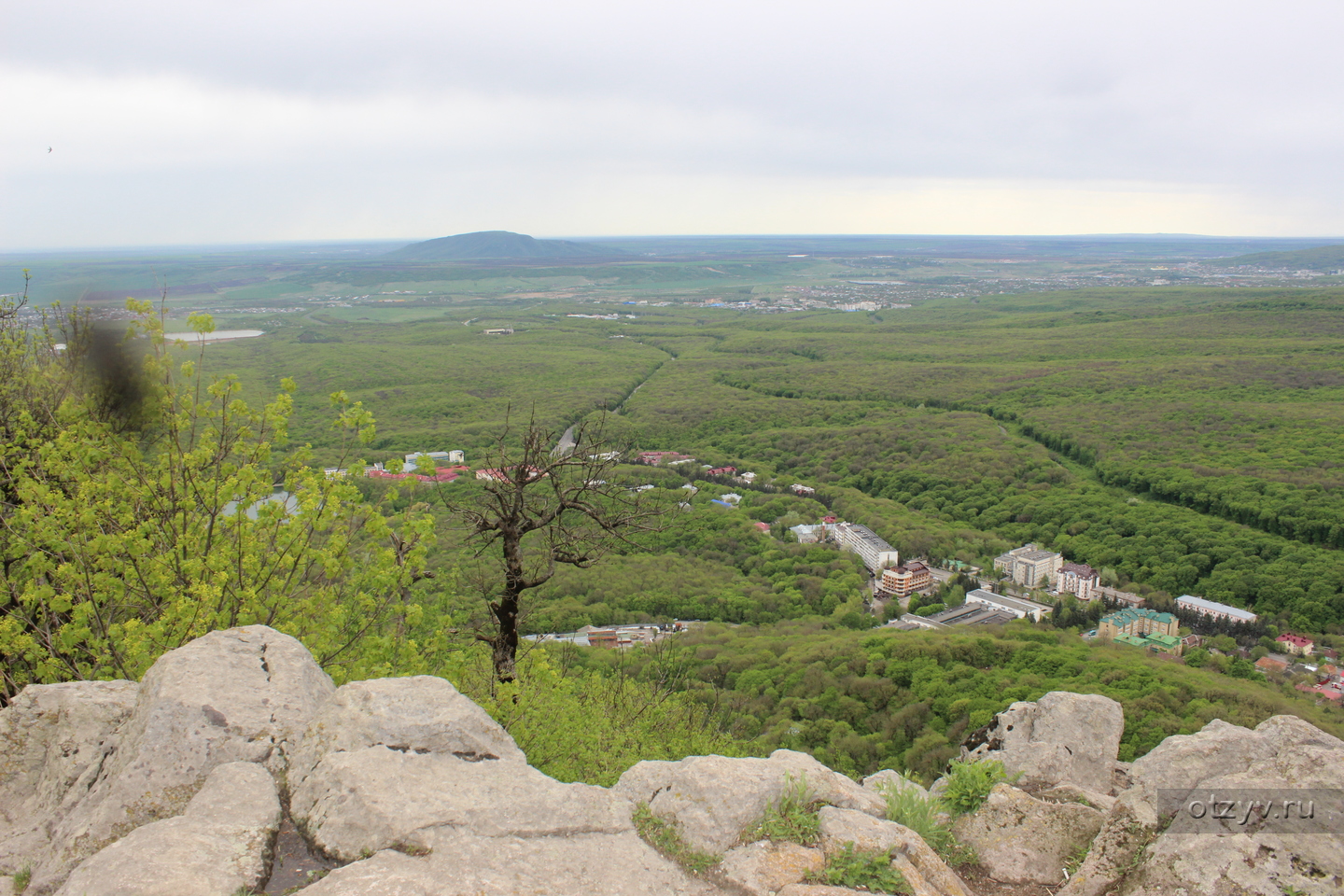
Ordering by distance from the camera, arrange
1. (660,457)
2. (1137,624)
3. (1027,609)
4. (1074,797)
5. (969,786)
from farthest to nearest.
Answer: (660,457), (1027,609), (1137,624), (1074,797), (969,786)

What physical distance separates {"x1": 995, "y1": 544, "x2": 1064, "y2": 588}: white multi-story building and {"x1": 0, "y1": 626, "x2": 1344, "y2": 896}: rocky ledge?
3358 centimetres

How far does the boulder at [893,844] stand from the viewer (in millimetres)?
5578

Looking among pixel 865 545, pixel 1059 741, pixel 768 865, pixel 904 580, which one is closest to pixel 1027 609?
pixel 904 580

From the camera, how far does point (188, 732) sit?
5957 millimetres

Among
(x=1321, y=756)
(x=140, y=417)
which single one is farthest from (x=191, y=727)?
(x=1321, y=756)

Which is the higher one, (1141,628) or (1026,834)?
(1026,834)

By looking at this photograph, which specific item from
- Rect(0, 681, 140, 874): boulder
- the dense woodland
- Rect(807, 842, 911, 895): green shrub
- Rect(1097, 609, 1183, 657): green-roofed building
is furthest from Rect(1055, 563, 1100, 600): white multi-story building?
Rect(0, 681, 140, 874): boulder

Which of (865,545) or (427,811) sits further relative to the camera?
(865,545)

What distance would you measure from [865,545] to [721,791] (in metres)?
38.2

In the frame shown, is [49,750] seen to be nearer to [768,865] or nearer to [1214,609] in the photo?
[768,865]

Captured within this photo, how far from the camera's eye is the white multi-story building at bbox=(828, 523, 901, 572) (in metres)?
40.9

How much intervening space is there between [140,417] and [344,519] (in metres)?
3.27

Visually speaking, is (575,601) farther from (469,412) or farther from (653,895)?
(469,412)

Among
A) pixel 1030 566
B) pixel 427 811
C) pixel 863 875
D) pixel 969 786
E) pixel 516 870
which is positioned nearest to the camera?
pixel 516 870
